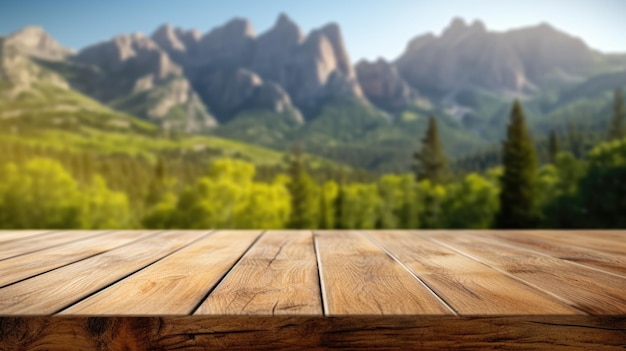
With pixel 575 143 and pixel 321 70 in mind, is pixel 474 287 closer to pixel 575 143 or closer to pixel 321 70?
pixel 575 143

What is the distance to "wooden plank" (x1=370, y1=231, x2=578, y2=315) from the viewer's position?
3.27 ft

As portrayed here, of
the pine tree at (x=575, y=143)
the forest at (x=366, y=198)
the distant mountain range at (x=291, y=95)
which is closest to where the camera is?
the forest at (x=366, y=198)

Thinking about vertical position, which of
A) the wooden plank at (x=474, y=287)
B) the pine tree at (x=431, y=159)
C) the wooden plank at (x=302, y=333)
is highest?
the pine tree at (x=431, y=159)

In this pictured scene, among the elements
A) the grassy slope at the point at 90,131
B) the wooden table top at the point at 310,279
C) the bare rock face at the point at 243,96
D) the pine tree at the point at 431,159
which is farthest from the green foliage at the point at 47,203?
the bare rock face at the point at 243,96

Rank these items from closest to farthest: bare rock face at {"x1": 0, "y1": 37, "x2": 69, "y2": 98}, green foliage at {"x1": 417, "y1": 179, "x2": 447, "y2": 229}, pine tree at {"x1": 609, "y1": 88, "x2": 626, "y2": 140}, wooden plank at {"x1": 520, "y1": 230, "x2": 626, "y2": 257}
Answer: wooden plank at {"x1": 520, "y1": 230, "x2": 626, "y2": 257} → green foliage at {"x1": 417, "y1": 179, "x2": 447, "y2": 229} → pine tree at {"x1": 609, "y1": 88, "x2": 626, "y2": 140} → bare rock face at {"x1": 0, "y1": 37, "x2": 69, "y2": 98}

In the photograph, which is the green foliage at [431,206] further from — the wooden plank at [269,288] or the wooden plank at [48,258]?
the wooden plank at [269,288]

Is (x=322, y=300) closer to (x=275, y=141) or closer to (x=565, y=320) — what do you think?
(x=565, y=320)

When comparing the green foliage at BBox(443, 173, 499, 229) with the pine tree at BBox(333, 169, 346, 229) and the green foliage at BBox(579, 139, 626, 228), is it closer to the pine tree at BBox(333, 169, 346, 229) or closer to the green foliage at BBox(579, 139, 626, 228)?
the green foliage at BBox(579, 139, 626, 228)

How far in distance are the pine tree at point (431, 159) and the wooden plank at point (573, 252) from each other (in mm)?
43930

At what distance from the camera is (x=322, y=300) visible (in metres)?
1.06

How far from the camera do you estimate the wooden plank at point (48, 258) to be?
1449 millimetres

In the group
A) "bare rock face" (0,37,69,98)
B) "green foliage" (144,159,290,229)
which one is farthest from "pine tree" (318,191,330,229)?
"bare rock face" (0,37,69,98)

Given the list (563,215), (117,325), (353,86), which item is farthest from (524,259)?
(353,86)

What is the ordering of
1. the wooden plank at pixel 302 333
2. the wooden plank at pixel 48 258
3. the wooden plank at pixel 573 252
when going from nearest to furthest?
1. the wooden plank at pixel 302 333
2. the wooden plank at pixel 48 258
3. the wooden plank at pixel 573 252
